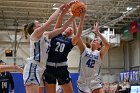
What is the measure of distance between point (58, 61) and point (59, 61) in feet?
0.06

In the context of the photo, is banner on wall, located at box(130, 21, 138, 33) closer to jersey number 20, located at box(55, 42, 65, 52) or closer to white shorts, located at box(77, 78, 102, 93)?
white shorts, located at box(77, 78, 102, 93)

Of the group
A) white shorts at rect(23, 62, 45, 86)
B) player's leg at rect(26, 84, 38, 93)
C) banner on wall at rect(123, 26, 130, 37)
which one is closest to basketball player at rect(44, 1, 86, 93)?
white shorts at rect(23, 62, 45, 86)

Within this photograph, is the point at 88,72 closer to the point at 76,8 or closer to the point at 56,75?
the point at 56,75

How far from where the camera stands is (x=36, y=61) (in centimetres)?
482

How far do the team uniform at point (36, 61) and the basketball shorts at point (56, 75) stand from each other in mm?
388

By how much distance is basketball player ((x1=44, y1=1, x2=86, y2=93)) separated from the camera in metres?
5.22

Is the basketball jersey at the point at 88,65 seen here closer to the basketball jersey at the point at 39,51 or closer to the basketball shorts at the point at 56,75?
the basketball shorts at the point at 56,75

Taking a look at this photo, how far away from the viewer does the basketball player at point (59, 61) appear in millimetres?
5223

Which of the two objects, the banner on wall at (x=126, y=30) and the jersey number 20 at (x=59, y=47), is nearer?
the jersey number 20 at (x=59, y=47)

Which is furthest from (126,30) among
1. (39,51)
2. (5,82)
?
(39,51)

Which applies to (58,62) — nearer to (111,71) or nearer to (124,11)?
(124,11)

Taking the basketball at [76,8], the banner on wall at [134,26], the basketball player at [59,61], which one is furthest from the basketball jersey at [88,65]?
the banner on wall at [134,26]

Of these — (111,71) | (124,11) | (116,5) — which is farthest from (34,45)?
(111,71)

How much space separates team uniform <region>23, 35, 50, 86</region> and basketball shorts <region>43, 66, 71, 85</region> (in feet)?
1.27
